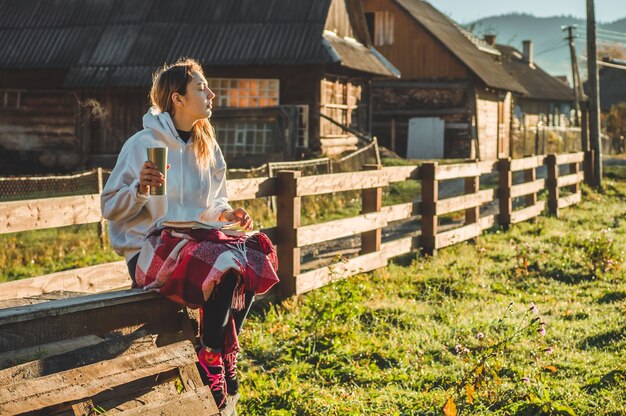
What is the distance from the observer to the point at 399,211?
917 cm

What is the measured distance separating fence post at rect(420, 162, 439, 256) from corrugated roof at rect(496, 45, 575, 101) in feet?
123

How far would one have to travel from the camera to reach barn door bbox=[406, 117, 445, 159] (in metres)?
29.0

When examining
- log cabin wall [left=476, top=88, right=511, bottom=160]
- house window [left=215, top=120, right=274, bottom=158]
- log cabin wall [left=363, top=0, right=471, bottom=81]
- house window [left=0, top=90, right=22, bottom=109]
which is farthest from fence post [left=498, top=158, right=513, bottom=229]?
log cabin wall [left=476, top=88, right=511, bottom=160]

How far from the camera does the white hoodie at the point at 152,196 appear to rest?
394 centimetres

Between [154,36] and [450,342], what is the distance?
17.0m

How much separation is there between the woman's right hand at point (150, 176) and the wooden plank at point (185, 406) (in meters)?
0.92

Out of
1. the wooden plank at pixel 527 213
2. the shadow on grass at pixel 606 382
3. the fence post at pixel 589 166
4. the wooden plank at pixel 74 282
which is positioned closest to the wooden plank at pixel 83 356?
the wooden plank at pixel 74 282

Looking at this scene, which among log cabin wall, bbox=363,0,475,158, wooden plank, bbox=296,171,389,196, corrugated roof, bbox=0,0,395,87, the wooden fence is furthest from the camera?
log cabin wall, bbox=363,0,475,158

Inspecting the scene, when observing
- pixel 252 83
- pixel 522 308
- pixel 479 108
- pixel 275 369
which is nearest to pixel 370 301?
pixel 522 308

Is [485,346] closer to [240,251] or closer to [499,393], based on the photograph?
[499,393]

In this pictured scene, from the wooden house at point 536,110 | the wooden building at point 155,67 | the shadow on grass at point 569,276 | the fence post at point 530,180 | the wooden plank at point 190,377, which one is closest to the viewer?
the wooden plank at point 190,377

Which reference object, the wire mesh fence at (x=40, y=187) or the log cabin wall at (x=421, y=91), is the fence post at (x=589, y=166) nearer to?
the log cabin wall at (x=421, y=91)

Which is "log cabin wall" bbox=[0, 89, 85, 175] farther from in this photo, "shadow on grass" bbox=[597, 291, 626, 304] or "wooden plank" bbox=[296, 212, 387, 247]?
"shadow on grass" bbox=[597, 291, 626, 304]

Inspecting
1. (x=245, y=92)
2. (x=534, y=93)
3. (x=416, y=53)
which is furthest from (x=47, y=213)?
(x=534, y=93)
